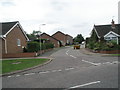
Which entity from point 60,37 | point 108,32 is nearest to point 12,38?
point 108,32

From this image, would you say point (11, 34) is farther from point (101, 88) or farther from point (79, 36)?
point (79, 36)

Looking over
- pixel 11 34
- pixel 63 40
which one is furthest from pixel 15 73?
pixel 63 40

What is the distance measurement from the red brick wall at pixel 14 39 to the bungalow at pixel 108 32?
1599cm

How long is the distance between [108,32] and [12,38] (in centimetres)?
1988

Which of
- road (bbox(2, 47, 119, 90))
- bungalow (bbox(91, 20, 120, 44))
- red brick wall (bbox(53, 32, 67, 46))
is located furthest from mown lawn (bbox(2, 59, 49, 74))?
red brick wall (bbox(53, 32, 67, 46))

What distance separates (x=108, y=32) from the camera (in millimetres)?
32688

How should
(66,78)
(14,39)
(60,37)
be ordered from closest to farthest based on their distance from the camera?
(66,78)
(14,39)
(60,37)

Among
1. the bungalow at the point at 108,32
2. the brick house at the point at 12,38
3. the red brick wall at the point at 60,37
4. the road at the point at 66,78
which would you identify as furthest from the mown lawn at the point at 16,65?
the red brick wall at the point at 60,37

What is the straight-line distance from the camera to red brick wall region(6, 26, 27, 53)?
23992 millimetres

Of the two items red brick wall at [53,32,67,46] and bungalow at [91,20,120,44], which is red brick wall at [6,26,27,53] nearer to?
bungalow at [91,20,120,44]

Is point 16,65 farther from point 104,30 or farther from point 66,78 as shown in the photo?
point 104,30

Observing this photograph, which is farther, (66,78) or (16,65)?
(16,65)

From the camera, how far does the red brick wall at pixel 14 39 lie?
78.7 feet

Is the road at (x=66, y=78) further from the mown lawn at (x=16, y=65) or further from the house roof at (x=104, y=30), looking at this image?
the house roof at (x=104, y=30)
